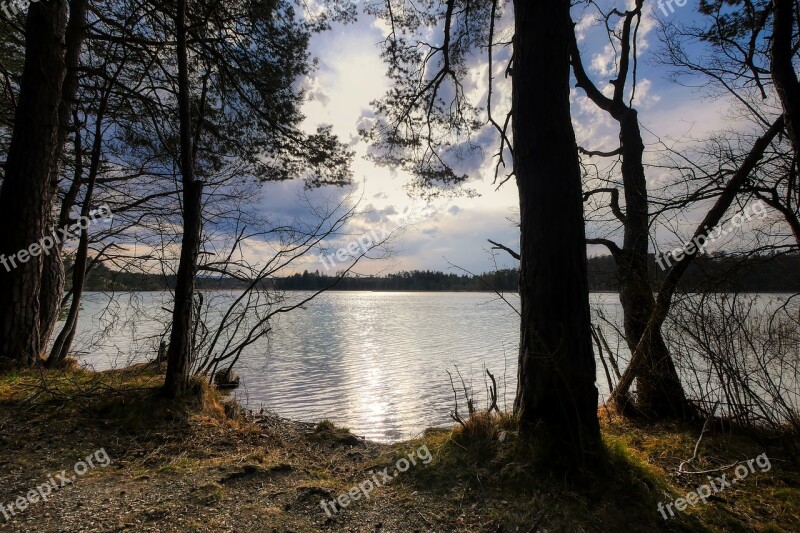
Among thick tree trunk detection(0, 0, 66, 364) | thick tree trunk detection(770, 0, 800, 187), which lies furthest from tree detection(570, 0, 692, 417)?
thick tree trunk detection(0, 0, 66, 364)

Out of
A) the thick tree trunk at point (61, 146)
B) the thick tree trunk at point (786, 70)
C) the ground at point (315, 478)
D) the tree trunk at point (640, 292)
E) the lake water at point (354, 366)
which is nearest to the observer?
the ground at point (315, 478)

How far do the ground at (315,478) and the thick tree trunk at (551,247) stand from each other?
1.13 feet

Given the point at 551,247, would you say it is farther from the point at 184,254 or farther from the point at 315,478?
the point at 184,254

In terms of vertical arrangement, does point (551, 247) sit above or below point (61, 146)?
below

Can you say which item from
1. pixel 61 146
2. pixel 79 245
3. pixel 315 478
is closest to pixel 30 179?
pixel 61 146

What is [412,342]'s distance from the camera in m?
19.4

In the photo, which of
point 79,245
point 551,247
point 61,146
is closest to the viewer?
point 551,247

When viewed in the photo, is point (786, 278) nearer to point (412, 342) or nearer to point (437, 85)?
point (437, 85)

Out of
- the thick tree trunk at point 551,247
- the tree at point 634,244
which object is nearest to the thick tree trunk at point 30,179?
the thick tree trunk at point 551,247

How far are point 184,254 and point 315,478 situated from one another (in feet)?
8.66

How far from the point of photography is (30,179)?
5.03 metres

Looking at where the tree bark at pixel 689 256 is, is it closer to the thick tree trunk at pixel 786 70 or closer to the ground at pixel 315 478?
the thick tree trunk at pixel 786 70

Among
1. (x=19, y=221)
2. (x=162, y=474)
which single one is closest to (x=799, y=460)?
(x=162, y=474)

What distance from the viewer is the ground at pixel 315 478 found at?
8.15ft
